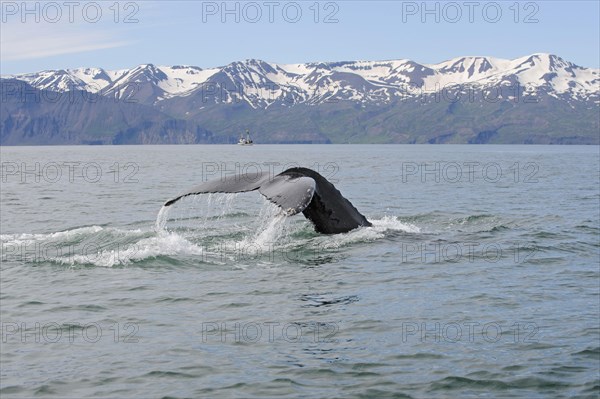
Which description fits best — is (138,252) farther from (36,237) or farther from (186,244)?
(36,237)

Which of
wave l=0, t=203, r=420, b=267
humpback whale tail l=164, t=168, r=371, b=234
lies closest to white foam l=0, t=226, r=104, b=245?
wave l=0, t=203, r=420, b=267

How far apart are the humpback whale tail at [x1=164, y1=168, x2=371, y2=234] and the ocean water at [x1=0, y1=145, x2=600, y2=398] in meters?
0.42

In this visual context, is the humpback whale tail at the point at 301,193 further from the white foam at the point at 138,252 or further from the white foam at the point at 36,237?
the white foam at the point at 36,237

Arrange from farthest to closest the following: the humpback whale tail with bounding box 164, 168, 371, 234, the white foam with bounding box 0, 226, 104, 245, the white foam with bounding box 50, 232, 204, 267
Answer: the white foam with bounding box 0, 226, 104, 245 < the white foam with bounding box 50, 232, 204, 267 < the humpback whale tail with bounding box 164, 168, 371, 234

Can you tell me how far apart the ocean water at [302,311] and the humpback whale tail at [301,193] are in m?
0.42

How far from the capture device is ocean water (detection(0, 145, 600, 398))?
24.9ft

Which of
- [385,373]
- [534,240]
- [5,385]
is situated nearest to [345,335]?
[385,373]

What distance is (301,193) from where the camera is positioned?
1123cm

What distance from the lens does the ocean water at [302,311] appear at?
24.9 ft

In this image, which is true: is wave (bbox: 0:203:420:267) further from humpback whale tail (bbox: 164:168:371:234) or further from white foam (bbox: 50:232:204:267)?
humpback whale tail (bbox: 164:168:371:234)

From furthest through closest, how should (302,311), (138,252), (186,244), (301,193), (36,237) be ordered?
(36,237) < (186,244) < (138,252) < (301,193) < (302,311)

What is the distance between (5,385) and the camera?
24.5 ft

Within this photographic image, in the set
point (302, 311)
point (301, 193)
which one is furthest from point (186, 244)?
point (302, 311)

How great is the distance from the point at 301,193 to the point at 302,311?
193cm
